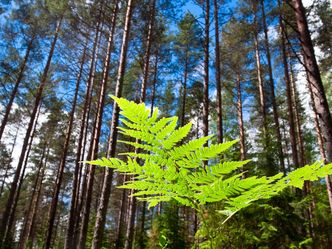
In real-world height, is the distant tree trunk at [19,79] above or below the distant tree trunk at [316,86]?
above

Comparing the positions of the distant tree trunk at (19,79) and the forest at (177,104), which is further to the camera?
the distant tree trunk at (19,79)

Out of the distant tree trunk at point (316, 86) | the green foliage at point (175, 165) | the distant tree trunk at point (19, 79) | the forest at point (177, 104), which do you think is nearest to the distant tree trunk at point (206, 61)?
the forest at point (177, 104)

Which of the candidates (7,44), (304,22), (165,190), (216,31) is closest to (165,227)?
(216,31)

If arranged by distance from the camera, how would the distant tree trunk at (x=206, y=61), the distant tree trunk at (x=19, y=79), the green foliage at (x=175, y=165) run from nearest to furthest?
1. the green foliage at (x=175, y=165)
2. the distant tree trunk at (x=206, y=61)
3. the distant tree trunk at (x=19, y=79)

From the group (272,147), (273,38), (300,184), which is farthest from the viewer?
(273,38)

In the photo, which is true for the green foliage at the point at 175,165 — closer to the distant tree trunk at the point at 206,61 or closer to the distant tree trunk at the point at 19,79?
the distant tree trunk at the point at 206,61

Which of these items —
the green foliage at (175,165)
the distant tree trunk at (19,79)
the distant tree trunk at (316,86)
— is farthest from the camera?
the distant tree trunk at (19,79)

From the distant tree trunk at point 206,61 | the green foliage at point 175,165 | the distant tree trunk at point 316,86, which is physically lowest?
the green foliage at point 175,165

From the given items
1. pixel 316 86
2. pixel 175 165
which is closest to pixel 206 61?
pixel 316 86

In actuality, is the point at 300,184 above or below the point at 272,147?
below

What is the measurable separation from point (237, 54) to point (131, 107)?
59.8 feet

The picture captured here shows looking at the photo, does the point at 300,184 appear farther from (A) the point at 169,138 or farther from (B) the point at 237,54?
(B) the point at 237,54

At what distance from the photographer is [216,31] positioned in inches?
488

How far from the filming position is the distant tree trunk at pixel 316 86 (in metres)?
3.58
